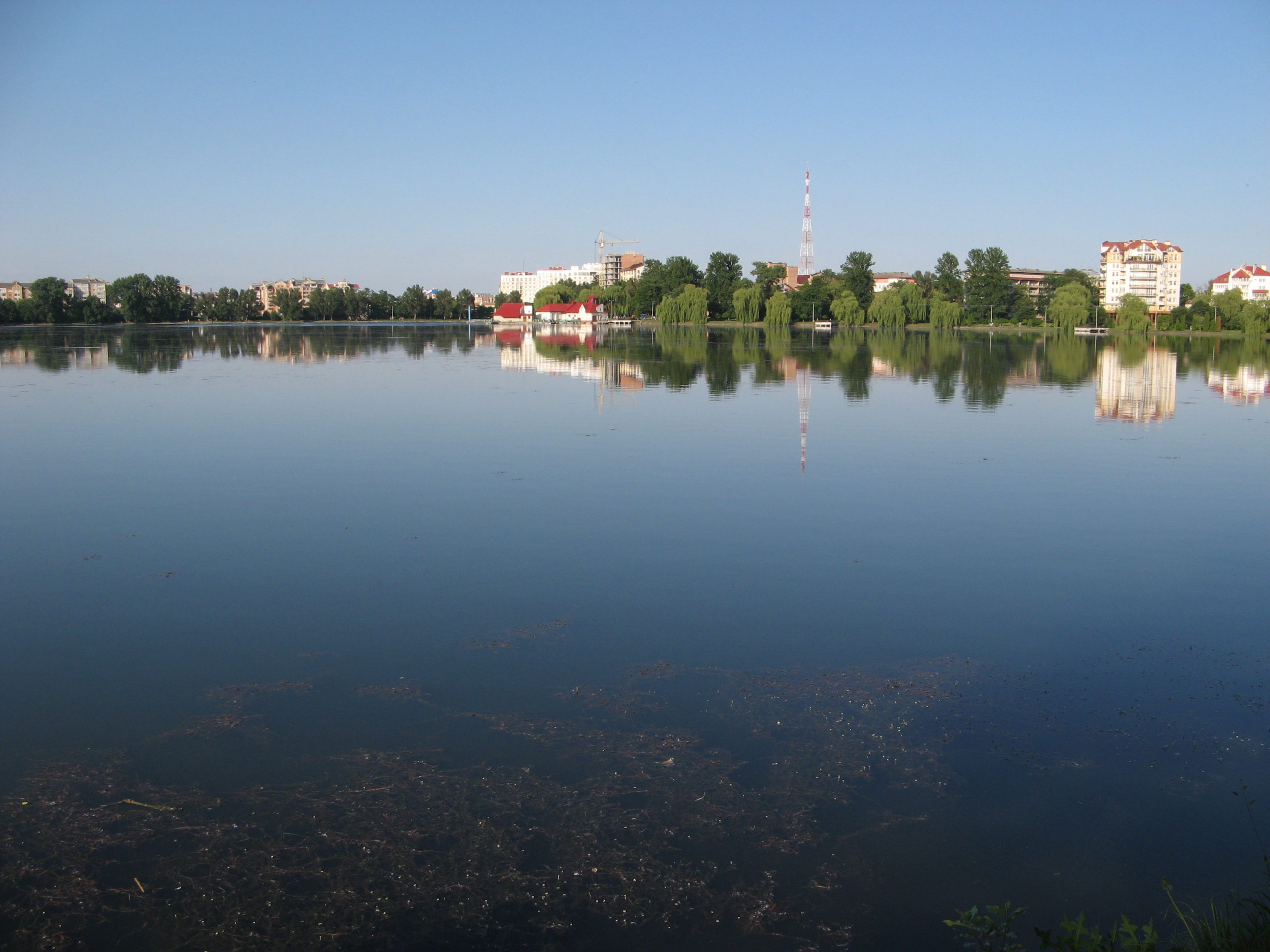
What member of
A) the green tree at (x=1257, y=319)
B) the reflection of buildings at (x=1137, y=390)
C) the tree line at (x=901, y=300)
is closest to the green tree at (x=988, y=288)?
the tree line at (x=901, y=300)

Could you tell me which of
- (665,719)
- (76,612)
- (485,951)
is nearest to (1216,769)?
(665,719)

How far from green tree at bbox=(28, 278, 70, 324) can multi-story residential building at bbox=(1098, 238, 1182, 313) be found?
4443 inches

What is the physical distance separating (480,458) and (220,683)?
747cm

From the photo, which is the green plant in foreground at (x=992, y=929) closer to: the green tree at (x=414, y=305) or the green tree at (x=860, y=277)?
the green tree at (x=860, y=277)

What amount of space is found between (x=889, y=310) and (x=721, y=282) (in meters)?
28.5

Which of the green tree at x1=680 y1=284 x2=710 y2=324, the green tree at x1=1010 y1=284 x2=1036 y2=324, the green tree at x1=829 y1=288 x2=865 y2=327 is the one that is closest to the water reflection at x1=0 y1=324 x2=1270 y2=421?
the green tree at x1=829 y1=288 x2=865 y2=327

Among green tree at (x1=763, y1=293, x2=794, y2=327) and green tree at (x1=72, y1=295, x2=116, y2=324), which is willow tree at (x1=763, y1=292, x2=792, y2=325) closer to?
green tree at (x1=763, y1=293, x2=794, y2=327)

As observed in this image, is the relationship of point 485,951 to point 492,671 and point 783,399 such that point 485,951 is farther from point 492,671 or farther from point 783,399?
point 783,399

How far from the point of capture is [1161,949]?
3506 mm

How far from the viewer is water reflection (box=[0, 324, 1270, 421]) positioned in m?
24.5

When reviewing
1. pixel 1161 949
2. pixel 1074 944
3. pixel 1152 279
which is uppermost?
pixel 1152 279

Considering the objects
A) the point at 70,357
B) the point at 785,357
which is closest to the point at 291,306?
the point at 70,357

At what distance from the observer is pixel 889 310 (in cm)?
8350

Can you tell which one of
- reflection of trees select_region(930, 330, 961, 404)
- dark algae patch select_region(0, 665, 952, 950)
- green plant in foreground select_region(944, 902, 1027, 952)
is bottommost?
dark algae patch select_region(0, 665, 952, 950)
